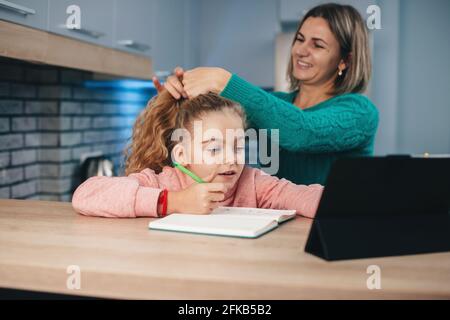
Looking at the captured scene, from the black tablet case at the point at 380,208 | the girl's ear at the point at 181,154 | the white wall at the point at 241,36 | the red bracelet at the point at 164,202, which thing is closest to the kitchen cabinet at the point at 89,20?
the girl's ear at the point at 181,154

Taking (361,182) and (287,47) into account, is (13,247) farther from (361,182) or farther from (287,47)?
(287,47)

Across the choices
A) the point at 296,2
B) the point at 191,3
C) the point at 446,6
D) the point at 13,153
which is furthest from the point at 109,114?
the point at 446,6

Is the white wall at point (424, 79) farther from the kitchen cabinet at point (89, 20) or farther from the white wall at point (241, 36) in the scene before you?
the kitchen cabinet at point (89, 20)

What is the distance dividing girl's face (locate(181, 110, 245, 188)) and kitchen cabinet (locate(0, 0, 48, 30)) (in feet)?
1.83

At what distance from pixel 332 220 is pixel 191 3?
248 cm

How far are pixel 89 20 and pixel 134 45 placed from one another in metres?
0.34

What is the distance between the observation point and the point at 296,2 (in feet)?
8.78

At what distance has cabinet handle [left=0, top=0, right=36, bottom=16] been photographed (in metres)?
1.19

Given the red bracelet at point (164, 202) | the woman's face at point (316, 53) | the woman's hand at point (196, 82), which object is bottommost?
the red bracelet at point (164, 202)

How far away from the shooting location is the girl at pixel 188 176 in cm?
95

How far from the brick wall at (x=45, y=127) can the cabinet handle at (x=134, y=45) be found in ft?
0.94

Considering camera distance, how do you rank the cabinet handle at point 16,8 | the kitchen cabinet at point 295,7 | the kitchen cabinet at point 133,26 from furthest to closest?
the kitchen cabinet at point 295,7 → the kitchen cabinet at point 133,26 → the cabinet handle at point 16,8

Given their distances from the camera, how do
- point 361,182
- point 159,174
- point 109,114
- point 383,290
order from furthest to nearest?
point 109,114 → point 159,174 → point 361,182 → point 383,290
